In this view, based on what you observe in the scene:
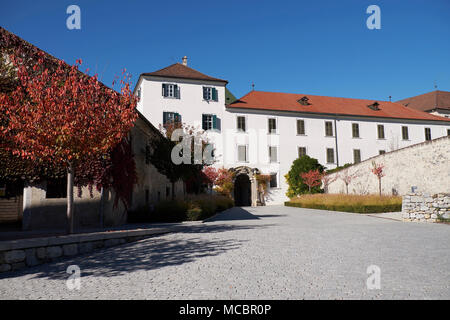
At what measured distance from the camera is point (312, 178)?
28.1 metres

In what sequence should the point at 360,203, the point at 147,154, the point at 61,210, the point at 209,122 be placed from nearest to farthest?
the point at 61,210 < the point at 147,154 < the point at 360,203 < the point at 209,122

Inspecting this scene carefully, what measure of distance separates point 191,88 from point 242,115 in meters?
5.75

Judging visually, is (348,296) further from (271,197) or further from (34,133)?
(271,197)

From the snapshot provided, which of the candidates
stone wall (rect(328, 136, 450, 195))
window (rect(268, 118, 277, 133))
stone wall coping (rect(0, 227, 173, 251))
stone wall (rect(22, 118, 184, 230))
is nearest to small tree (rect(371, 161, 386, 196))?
stone wall (rect(328, 136, 450, 195))

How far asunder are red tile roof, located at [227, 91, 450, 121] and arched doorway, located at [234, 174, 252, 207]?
26.3 feet

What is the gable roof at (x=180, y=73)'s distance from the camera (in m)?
29.7

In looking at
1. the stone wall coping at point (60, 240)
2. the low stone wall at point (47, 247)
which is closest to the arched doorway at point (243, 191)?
the stone wall coping at point (60, 240)

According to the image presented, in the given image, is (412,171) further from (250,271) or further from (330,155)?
(250,271)

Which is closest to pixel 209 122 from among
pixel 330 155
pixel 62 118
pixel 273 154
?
pixel 273 154

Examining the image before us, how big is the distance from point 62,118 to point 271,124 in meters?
26.2

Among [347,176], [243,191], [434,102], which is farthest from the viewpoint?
[434,102]

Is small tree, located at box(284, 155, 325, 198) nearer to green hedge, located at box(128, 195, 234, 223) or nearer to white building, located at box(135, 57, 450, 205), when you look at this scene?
white building, located at box(135, 57, 450, 205)

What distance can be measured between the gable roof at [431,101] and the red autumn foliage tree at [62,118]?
47.6 metres

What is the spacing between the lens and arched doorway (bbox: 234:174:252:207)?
3300 cm
